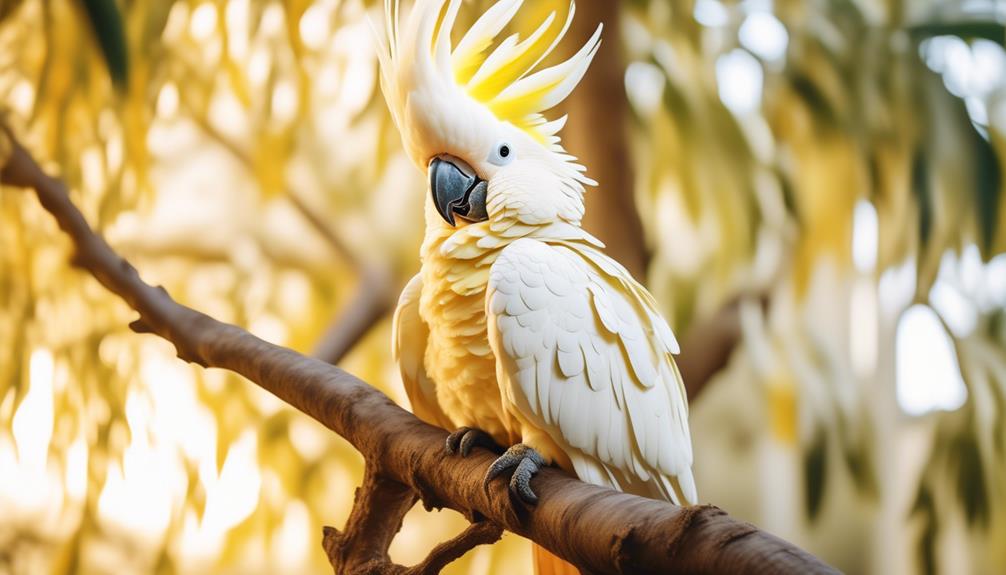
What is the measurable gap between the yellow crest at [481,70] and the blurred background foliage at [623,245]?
880 millimetres

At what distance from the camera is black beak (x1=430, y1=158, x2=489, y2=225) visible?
3.46ft

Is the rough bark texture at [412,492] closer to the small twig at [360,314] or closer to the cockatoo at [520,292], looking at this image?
the cockatoo at [520,292]

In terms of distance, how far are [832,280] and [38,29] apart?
1.91 m

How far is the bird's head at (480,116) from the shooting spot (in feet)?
3.38

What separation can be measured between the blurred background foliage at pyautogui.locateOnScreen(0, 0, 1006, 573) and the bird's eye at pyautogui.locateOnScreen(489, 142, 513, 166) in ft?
2.99

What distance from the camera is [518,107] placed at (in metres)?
1.10

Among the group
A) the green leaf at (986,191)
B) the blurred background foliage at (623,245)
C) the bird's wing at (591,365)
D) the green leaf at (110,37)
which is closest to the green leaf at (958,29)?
the blurred background foliage at (623,245)

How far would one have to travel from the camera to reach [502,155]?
3.47ft

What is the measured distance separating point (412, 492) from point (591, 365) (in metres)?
0.31

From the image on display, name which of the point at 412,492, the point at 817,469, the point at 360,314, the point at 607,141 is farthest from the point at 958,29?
the point at 412,492

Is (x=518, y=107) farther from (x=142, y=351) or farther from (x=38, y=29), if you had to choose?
(x=38, y=29)

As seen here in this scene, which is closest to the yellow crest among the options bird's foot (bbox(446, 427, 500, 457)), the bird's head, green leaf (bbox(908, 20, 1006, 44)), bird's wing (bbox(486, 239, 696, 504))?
the bird's head

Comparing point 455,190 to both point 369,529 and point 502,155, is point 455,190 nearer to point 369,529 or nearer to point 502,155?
point 502,155

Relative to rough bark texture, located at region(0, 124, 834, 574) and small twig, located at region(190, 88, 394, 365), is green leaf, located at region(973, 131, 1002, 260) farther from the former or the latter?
rough bark texture, located at region(0, 124, 834, 574)
